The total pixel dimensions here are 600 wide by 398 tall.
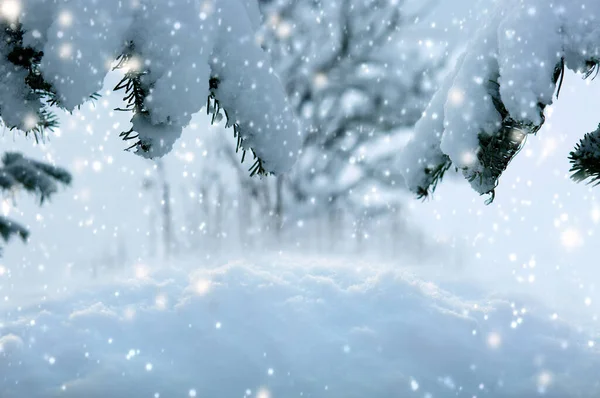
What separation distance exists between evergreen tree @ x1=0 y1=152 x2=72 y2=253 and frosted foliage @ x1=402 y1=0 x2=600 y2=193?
2.36 metres

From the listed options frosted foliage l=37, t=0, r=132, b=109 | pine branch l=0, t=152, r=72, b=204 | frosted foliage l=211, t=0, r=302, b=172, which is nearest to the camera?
frosted foliage l=37, t=0, r=132, b=109

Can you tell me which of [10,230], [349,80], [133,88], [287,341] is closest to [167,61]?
[133,88]

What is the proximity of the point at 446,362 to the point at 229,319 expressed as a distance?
2642 millimetres

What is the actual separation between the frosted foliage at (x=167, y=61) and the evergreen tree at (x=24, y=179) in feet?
4.04

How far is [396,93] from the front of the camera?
12453 millimetres

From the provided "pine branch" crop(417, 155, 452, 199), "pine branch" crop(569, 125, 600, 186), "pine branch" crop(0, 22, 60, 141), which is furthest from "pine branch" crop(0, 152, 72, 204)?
"pine branch" crop(569, 125, 600, 186)

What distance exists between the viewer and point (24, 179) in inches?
114

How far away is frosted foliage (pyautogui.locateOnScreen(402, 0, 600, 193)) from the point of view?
5.16 feet

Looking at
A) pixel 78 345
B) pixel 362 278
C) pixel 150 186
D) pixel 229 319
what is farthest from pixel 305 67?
pixel 78 345

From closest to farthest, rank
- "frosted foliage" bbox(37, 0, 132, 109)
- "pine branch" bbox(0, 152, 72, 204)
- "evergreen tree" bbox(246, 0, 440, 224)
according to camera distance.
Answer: "frosted foliage" bbox(37, 0, 132, 109)
"pine branch" bbox(0, 152, 72, 204)
"evergreen tree" bbox(246, 0, 440, 224)

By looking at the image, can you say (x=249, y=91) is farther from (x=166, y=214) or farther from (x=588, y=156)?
(x=166, y=214)

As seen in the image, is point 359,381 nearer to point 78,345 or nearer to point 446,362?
point 446,362

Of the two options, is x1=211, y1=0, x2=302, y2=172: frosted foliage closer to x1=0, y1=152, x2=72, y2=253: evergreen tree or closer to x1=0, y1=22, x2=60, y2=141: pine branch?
x1=0, y1=22, x2=60, y2=141: pine branch

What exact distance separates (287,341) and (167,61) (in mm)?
4727
